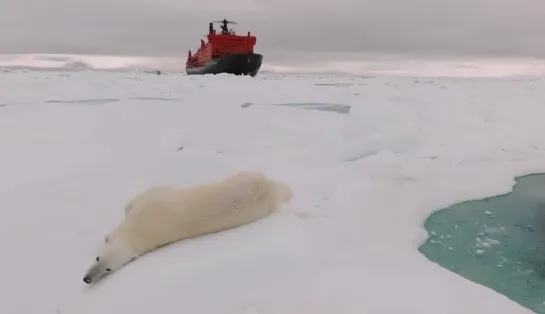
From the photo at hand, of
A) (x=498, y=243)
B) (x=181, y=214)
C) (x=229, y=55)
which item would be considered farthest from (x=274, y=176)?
(x=229, y=55)

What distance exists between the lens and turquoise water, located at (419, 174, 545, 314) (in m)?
2.49

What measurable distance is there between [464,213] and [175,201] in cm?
199

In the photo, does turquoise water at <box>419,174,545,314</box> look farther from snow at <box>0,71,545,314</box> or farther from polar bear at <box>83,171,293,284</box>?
polar bear at <box>83,171,293,284</box>

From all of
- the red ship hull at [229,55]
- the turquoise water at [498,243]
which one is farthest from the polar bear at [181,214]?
the red ship hull at [229,55]

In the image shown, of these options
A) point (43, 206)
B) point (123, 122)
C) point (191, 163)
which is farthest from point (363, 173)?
point (123, 122)

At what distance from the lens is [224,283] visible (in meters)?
2.24

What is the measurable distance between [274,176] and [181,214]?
1280mm

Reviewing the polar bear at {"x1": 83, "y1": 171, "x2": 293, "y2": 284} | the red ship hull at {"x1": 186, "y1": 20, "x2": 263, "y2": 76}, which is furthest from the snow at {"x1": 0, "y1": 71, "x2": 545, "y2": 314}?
the red ship hull at {"x1": 186, "y1": 20, "x2": 263, "y2": 76}

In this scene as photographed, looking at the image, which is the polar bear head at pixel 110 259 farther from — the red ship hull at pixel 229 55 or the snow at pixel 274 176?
the red ship hull at pixel 229 55

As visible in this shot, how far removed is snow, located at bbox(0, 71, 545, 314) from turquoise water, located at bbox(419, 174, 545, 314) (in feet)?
0.41

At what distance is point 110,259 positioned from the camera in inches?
96.7

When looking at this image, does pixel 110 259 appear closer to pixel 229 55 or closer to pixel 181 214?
pixel 181 214

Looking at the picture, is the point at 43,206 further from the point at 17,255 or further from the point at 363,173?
the point at 363,173

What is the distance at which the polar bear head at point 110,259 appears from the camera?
2.39 metres
